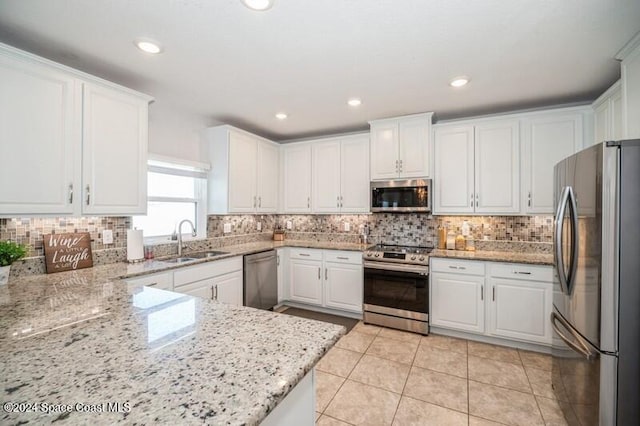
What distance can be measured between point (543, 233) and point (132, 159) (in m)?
4.16

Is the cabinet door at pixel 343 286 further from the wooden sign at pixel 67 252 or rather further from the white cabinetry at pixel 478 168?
the wooden sign at pixel 67 252

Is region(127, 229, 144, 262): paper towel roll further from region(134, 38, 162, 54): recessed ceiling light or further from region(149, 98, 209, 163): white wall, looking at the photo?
region(134, 38, 162, 54): recessed ceiling light

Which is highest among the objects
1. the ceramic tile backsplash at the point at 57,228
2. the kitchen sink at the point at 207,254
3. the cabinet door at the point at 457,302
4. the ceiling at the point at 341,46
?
the ceiling at the point at 341,46

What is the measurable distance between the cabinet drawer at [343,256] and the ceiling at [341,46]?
1786mm

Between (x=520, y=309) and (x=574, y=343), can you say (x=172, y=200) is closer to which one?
(x=574, y=343)

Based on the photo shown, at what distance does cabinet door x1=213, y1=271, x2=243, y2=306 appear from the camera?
2.88 meters

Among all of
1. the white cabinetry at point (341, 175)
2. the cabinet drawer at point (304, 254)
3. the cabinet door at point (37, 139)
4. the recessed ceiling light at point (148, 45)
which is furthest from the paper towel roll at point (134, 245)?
the white cabinetry at point (341, 175)

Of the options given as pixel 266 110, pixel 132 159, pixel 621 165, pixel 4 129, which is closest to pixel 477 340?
pixel 621 165

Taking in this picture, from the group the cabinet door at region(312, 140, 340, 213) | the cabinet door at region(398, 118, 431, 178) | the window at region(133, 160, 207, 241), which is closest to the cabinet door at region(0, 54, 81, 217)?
the window at region(133, 160, 207, 241)

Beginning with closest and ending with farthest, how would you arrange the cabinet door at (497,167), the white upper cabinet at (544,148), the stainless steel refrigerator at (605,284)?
→ 1. the stainless steel refrigerator at (605,284)
2. the white upper cabinet at (544,148)
3. the cabinet door at (497,167)

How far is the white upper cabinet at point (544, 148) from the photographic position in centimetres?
279

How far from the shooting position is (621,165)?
4.50ft

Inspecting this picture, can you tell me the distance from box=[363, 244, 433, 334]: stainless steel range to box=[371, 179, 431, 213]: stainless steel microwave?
52 centimetres

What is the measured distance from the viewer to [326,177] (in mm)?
3992
